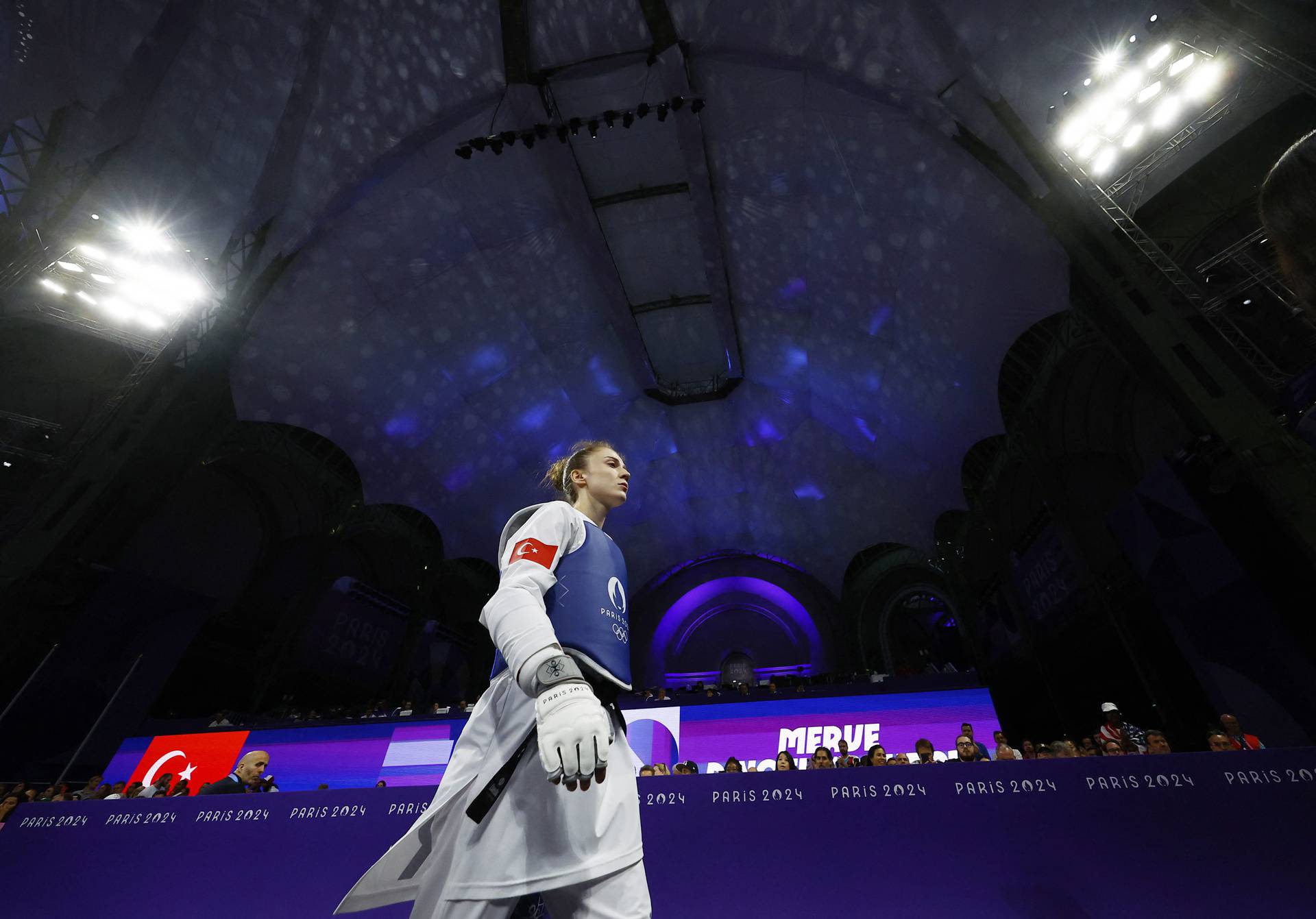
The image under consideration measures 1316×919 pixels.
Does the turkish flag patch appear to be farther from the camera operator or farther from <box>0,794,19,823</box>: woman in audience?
<box>0,794,19,823</box>: woman in audience

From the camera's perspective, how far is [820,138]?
11.1 meters

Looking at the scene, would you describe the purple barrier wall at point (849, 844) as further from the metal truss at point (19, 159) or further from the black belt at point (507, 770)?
the metal truss at point (19, 159)

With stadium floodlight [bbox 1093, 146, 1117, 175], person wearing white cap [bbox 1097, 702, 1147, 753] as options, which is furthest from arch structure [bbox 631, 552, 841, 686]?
stadium floodlight [bbox 1093, 146, 1117, 175]

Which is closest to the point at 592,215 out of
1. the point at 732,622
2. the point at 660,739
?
the point at 660,739

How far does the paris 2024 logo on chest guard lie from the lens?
5.19 ft

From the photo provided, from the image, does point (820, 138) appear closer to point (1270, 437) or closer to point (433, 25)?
point (433, 25)

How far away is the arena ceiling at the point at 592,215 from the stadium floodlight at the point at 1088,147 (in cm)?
94

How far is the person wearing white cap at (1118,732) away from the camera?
6.35 meters

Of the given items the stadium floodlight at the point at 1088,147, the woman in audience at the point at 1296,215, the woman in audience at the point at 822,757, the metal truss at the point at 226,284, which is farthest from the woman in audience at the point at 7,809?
the stadium floodlight at the point at 1088,147

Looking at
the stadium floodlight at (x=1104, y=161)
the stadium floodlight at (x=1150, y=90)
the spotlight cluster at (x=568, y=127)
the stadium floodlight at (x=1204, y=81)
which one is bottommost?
the stadium floodlight at (x=1104, y=161)

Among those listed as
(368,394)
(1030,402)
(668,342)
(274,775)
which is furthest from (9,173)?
(1030,402)

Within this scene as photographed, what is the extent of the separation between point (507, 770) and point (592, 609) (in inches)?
16.4

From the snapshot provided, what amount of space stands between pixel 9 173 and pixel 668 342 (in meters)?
12.5

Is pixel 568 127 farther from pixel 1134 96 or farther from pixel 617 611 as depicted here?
pixel 617 611
